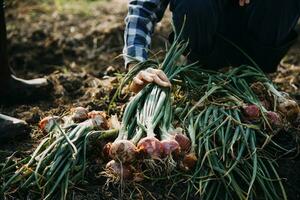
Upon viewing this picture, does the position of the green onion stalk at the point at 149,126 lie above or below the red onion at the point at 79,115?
above

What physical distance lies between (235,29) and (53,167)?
1283mm

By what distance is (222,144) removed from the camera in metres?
2.09

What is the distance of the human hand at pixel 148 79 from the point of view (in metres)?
2.31

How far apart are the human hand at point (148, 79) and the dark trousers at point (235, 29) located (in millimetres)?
362

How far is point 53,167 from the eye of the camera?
199cm

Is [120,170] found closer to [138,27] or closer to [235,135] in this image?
[235,135]

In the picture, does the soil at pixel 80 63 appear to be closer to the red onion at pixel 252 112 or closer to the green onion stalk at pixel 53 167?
the green onion stalk at pixel 53 167

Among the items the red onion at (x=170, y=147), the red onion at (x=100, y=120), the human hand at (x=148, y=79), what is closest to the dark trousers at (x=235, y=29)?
the human hand at (x=148, y=79)

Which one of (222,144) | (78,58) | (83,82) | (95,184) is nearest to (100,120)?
(95,184)

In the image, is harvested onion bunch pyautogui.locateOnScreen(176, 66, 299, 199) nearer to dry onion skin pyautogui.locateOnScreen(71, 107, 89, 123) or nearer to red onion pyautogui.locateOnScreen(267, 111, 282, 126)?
red onion pyautogui.locateOnScreen(267, 111, 282, 126)

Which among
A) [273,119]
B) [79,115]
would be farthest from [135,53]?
[273,119]

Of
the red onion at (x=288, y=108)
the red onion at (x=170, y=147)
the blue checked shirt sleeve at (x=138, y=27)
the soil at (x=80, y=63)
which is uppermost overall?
the blue checked shirt sleeve at (x=138, y=27)

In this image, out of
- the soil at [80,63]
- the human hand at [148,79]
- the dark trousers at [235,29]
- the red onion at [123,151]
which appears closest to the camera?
the red onion at [123,151]

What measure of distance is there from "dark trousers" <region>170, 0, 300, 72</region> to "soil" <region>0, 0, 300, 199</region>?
257 mm
